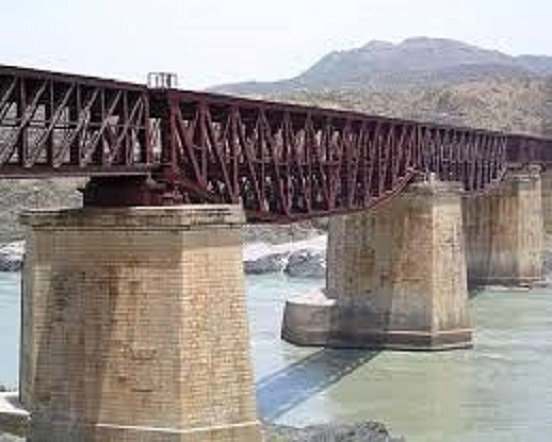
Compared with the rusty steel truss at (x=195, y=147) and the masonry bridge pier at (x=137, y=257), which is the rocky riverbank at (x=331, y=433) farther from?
the rusty steel truss at (x=195, y=147)

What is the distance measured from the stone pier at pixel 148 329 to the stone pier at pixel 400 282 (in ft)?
72.0

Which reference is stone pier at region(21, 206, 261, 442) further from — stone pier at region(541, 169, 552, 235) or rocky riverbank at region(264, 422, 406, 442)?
stone pier at region(541, 169, 552, 235)

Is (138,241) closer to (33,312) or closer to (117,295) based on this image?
(117,295)

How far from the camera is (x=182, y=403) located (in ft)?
78.6

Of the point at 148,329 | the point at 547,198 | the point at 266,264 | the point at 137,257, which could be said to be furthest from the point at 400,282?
the point at 547,198

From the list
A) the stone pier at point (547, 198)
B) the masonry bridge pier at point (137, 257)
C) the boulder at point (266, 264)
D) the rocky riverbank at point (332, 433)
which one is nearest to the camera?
the masonry bridge pier at point (137, 257)

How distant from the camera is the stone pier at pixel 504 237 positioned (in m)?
70.4

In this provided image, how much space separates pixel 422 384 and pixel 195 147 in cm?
1541

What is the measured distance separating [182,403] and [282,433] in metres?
5.85

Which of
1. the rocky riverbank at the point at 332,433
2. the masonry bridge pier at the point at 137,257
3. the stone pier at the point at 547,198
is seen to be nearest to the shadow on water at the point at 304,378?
the rocky riverbank at the point at 332,433

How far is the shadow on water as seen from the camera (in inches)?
1444

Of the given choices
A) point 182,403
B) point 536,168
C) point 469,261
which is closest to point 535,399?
point 182,403

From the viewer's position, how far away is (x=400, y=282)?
154ft

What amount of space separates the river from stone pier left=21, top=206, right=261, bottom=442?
29.1 ft
